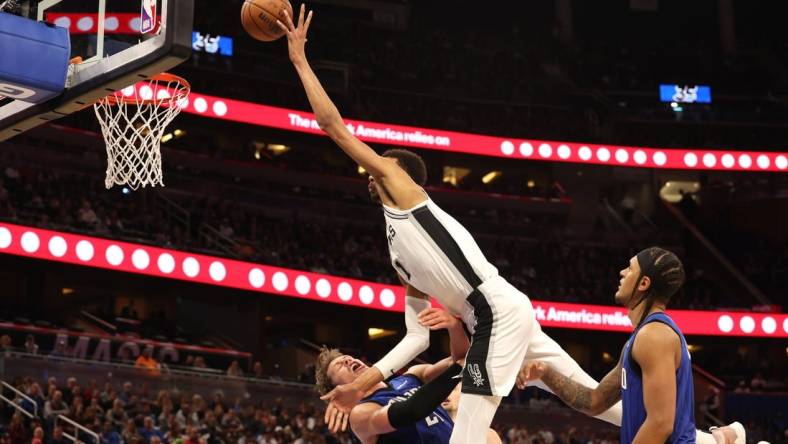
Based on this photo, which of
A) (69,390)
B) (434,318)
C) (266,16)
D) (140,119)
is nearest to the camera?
(434,318)

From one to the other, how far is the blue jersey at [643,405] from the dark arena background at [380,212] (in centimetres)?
1042

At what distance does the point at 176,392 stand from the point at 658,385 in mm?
14181

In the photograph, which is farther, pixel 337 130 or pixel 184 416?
pixel 184 416

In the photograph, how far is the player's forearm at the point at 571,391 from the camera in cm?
536

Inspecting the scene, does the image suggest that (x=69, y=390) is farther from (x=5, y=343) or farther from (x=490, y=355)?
(x=490, y=355)

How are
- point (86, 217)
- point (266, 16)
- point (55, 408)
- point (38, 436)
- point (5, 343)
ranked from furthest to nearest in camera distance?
point (86, 217), point (5, 343), point (55, 408), point (38, 436), point (266, 16)

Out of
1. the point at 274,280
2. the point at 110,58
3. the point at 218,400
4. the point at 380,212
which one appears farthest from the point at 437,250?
the point at 380,212

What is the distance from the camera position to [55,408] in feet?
47.0

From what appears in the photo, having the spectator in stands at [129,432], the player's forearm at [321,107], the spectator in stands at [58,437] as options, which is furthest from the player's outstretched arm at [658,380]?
the spectator in stands at [58,437]

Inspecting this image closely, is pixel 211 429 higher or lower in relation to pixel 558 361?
higher

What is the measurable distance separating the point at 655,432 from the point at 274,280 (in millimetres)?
18878

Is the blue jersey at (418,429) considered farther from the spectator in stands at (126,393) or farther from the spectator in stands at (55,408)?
the spectator in stands at (126,393)

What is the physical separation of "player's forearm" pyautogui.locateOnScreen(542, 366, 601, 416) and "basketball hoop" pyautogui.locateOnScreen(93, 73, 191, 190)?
4.69 metres

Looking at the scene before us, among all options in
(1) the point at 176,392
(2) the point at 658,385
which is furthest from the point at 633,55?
(2) the point at 658,385
